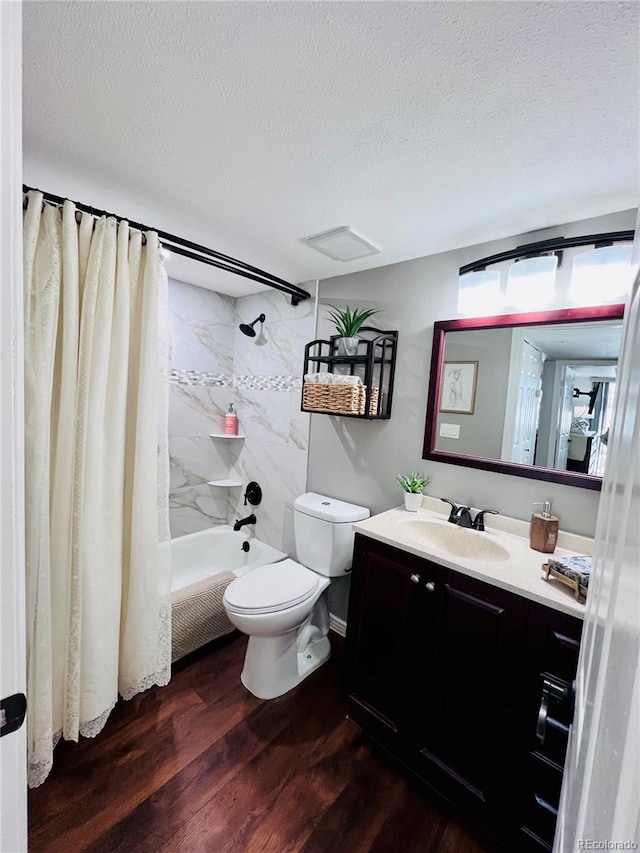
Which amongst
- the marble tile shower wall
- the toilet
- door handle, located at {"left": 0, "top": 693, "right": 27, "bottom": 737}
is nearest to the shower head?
the marble tile shower wall

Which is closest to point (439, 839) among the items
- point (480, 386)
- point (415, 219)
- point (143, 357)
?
A: point (480, 386)

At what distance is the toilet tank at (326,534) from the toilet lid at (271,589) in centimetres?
9

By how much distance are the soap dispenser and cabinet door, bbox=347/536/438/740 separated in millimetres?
459

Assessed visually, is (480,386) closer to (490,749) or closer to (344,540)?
(344,540)

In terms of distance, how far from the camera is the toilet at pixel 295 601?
1.64 m

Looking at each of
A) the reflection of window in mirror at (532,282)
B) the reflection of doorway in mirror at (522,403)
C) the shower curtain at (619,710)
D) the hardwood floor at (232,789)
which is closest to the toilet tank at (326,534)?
the hardwood floor at (232,789)

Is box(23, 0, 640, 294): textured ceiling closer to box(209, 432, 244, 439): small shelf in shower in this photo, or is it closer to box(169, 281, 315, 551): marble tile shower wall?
box(169, 281, 315, 551): marble tile shower wall

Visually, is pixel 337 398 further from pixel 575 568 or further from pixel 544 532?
pixel 575 568

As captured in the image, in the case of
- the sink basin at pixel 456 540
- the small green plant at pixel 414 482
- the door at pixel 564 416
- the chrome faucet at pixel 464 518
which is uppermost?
the door at pixel 564 416

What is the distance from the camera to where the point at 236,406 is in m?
2.90

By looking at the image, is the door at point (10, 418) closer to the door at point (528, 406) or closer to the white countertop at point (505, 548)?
the white countertop at point (505, 548)

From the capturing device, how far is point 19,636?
19.6 inches

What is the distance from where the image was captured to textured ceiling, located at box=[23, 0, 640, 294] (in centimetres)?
74

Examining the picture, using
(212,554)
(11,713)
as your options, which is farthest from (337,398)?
(212,554)
